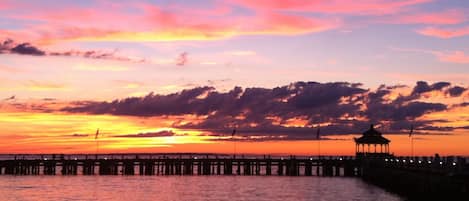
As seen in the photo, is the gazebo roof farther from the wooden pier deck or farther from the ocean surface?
the ocean surface

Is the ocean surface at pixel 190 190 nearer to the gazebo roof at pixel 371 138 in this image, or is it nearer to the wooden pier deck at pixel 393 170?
the wooden pier deck at pixel 393 170

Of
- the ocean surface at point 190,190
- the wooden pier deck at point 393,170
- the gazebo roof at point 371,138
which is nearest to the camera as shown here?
the wooden pier deck at point 393,170

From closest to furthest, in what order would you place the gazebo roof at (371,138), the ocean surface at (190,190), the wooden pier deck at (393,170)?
the wooden pier deck at (393,170) → the ocean surface at (190,190) → the gazebo roof at (371,138)

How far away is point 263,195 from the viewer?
7088 centimetres

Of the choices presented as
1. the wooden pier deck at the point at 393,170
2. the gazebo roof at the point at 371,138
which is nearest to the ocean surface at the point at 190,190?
the wooden pier deck at the point at 393,170

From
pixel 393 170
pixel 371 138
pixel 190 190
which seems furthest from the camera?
pixel 371 138

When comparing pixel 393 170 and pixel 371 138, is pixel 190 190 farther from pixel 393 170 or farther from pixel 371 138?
pixel 371 138

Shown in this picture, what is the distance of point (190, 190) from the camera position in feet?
256

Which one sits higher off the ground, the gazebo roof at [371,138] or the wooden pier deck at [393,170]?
the gazebo roof at [371,138]

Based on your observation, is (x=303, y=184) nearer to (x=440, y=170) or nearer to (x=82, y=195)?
(x=82, y=195)

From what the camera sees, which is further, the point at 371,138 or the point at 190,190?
the point at 371,138

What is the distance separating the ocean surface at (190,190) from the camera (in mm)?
68438

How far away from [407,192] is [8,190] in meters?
38.3

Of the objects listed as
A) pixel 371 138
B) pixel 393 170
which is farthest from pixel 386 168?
pixel 371 138
